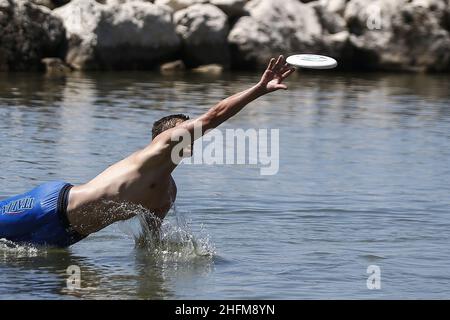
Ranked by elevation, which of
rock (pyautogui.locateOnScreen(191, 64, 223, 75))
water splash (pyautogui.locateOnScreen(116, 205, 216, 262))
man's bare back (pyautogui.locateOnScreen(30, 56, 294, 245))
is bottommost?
rock (pyautogui.locateOnScreen(191, 64, 223, 75))

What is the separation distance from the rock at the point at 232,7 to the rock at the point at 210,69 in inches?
44.5

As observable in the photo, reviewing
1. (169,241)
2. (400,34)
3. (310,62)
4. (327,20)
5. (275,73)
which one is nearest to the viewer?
(275,73)

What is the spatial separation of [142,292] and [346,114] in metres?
10.5

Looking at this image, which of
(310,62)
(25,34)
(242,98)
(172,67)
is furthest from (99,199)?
(172,67)

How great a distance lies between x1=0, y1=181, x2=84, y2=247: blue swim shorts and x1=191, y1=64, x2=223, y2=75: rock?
16109 millimetres

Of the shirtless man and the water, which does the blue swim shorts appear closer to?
the shirtless man

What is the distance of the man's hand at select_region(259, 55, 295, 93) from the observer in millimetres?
8094

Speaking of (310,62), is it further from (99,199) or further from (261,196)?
(261,196)

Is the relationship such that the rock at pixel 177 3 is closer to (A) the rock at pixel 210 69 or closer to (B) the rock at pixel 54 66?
(A) the rock at pixel 210 69

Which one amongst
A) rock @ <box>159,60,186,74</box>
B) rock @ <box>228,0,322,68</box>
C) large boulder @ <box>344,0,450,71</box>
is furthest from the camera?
large boulder @ <box>344,0,450,71</box>

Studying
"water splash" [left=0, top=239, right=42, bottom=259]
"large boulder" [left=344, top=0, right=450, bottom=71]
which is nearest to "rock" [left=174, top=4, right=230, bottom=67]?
"large boulder" [left=344, top=0, right=450, bottom=71]

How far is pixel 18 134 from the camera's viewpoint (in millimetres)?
15242

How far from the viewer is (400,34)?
84.7 feet

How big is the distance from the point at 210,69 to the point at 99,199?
16.5m
